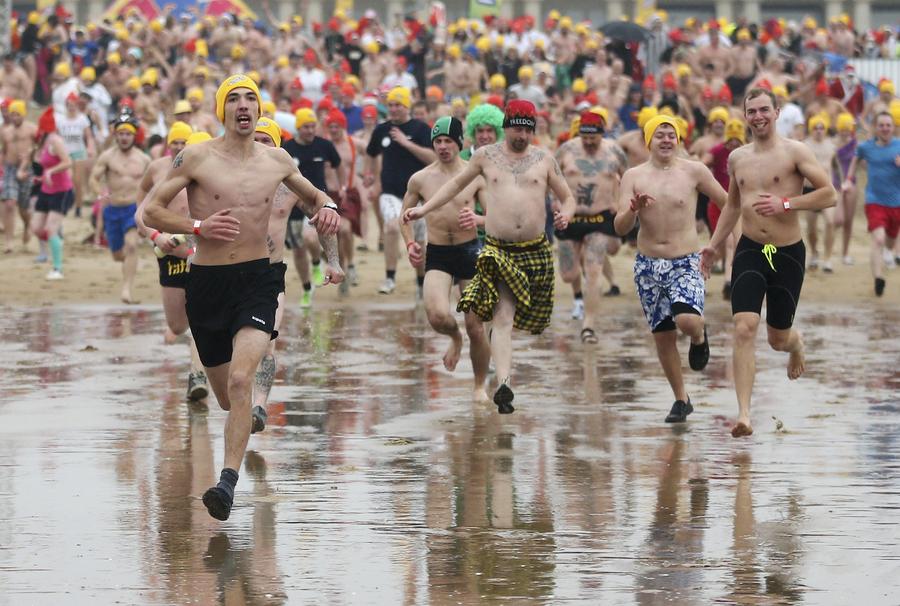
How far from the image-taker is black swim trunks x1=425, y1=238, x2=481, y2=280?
1284 cm

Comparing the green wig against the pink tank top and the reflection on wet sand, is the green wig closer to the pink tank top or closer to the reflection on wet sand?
the reflection on wet sand

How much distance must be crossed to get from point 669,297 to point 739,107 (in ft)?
61.4

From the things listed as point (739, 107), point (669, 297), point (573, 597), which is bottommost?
point (573, 597)

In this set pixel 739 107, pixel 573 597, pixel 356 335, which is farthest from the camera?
pixel 739 107

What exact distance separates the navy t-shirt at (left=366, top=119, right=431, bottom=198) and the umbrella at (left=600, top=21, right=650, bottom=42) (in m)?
12.9

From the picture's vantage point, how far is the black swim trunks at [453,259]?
1284cm

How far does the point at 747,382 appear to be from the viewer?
34.9 feet

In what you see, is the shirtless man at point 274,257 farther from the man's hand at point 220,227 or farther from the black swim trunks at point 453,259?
the black swim trunks at point 453,259

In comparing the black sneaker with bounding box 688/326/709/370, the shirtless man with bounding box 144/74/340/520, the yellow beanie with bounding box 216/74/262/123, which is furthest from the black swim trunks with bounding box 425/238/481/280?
the yellow beanie with bounding box 216/74/262/123

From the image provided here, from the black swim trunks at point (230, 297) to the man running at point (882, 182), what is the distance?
39.9 ft

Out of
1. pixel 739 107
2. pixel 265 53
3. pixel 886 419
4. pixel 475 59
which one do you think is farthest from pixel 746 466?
pixel 265 53

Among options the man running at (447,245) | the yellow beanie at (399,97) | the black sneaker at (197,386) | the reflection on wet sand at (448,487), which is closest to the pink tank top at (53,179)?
the yellow beanie at (399,97)

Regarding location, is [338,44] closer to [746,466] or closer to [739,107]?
[739,107]

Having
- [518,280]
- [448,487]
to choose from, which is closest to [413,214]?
[518,280]
